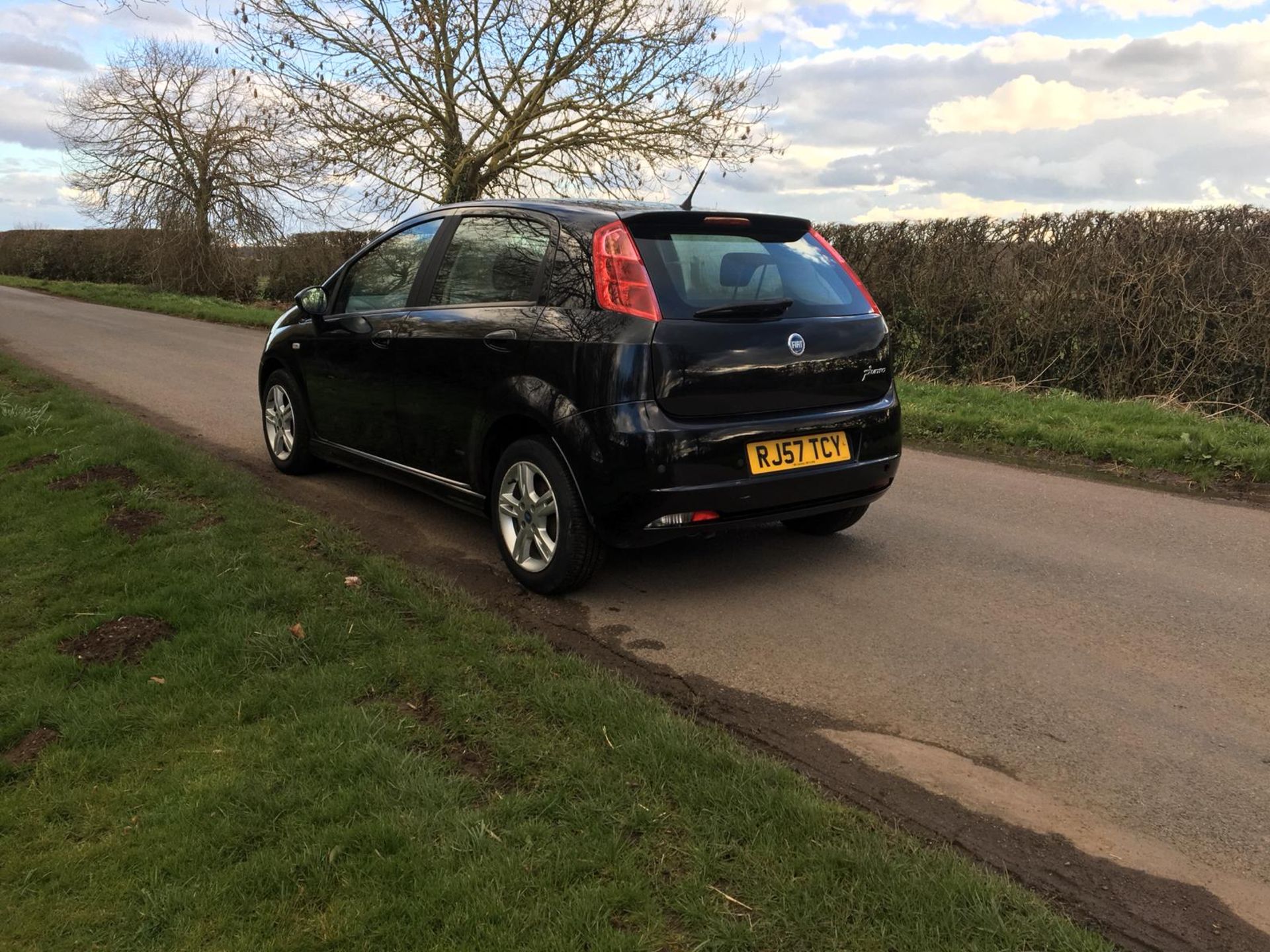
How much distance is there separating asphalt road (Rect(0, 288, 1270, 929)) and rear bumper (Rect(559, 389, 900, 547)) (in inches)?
18.5

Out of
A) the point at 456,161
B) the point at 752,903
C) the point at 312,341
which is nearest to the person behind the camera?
the point at 752,903

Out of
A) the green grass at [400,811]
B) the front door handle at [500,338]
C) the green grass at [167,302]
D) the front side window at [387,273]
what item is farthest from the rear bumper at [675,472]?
the green grass at [167,302]

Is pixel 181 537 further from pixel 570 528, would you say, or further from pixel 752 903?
pixel 752 903

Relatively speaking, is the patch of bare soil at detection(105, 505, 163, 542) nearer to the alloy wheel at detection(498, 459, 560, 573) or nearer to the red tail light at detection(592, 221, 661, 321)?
the alloy wheel at detection(498, 459, 560, 573)

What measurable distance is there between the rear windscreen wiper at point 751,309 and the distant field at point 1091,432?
4.48m

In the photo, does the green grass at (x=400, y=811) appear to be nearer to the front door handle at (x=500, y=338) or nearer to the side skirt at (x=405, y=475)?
the side skirt at (x=405, y=475)

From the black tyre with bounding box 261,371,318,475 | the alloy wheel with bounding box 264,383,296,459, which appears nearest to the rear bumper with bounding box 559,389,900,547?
the black tyre with bounding box 261,371,318,475

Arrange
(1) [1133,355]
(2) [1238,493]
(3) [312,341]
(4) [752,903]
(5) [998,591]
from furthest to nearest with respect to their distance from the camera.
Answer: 1. (1) [1133,355]
2. (2) [1238,493]
3. (3) [312,341]
4. (5) [998,591]
5. (4) [752,903]

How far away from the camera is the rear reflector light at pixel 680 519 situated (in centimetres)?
400

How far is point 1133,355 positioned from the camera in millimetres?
10031

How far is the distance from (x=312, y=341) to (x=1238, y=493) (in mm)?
6576

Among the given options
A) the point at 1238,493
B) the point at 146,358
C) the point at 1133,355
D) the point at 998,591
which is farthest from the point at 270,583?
the point at 146,358

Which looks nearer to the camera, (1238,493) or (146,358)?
(1238,493)

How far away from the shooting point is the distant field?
7.17m
